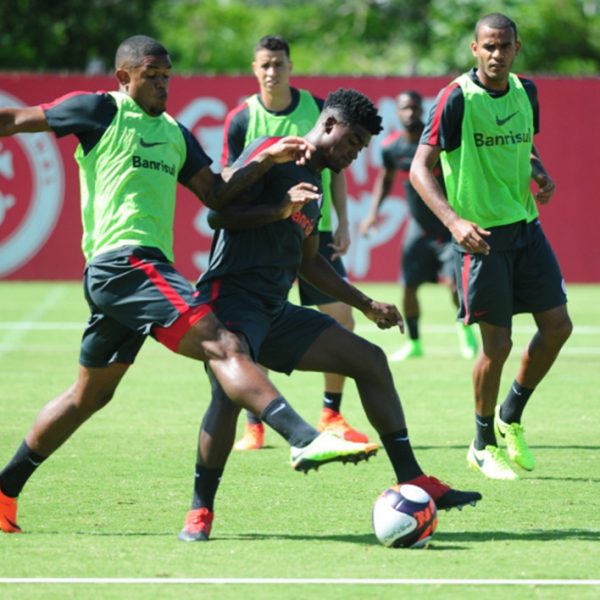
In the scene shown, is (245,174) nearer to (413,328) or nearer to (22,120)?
(22,120)

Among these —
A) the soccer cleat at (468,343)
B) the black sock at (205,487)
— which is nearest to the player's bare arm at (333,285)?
the black sock at (205,487)

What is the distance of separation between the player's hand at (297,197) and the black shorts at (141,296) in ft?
1.82

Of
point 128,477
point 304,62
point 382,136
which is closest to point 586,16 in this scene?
point 304,62

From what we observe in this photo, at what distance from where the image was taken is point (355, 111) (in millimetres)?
6645

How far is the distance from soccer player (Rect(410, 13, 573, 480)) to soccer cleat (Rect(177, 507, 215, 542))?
2261 millimetres

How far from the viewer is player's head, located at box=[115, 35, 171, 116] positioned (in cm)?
679

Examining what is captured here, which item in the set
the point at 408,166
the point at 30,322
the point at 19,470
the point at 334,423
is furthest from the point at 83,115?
the point at 30,322

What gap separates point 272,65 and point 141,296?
374cm

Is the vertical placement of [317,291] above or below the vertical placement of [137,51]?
below

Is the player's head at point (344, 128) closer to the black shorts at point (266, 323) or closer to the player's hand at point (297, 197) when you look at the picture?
the player's hand at point (297, 197)

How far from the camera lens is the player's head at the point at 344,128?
21.9 feet

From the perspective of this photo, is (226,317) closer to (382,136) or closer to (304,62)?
(382,136)

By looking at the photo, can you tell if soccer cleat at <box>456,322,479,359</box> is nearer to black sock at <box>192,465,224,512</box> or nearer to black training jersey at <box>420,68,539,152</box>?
black training jersey at <box>420,68,539,152</box>

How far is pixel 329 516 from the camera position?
7.22 m
